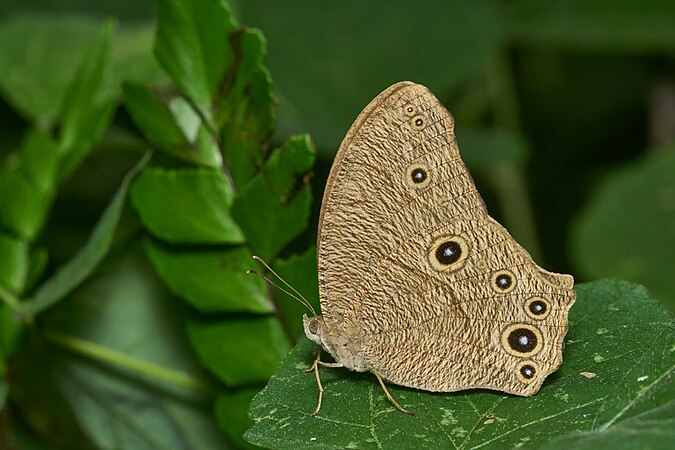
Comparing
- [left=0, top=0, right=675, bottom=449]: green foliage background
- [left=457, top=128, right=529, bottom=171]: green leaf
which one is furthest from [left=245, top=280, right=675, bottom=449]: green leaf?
[left=457, top=128, right=529, bottom=171]: green leaf

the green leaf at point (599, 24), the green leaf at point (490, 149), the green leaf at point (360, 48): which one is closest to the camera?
the green leaf at point (490, 149)

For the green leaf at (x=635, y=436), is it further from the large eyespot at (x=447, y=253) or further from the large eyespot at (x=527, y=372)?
the large eyespot at (x=447, y=253)

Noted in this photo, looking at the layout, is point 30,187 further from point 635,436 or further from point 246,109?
point 635,436

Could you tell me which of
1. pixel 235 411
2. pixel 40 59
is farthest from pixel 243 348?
pixel 40 59

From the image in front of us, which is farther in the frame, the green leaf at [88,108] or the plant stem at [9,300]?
the green leaf at [88,108]

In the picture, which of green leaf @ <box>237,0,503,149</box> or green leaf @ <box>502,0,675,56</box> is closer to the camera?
green leaf @ <box>237,0,503,149</box>

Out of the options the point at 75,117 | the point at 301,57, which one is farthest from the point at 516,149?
the point at 75,117

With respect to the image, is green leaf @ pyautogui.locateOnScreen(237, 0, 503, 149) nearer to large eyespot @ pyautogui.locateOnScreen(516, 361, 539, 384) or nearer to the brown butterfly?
the brown butterfly

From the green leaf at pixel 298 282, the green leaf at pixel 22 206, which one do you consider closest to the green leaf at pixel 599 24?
the green leaf at pixel 298 282

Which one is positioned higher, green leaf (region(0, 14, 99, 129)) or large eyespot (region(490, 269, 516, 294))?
large eyespot (region(490, 269, 516, 294))
